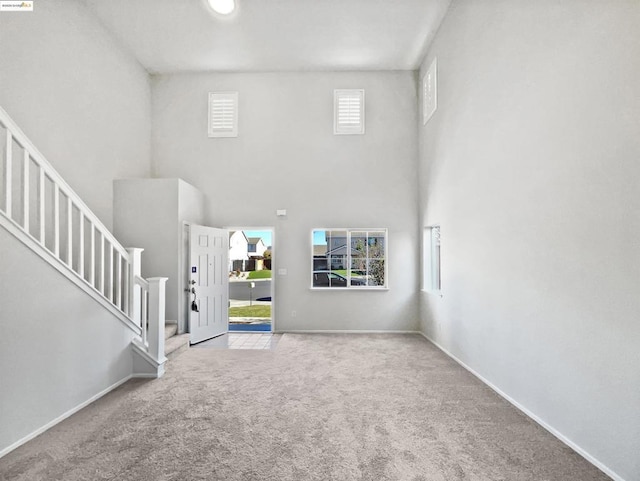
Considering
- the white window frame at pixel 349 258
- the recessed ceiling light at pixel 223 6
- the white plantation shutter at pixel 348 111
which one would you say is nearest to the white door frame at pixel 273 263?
the white window frame at pixel 349 258

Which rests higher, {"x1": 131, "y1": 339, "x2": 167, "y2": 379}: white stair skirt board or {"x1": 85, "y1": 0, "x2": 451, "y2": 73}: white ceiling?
{"x1": 85, "y1": 0, "x2": 451, "y2": 73}: white ceiling

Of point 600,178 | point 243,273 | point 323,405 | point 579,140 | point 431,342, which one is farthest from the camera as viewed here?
point 243,273

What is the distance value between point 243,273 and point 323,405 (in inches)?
243

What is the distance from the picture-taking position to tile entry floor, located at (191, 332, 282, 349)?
17.1 ft

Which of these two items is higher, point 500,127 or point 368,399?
point 500,127

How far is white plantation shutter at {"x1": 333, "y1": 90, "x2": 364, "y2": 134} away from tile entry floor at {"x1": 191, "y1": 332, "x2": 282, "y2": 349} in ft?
12.8

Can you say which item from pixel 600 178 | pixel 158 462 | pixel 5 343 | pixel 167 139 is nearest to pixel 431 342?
pixel 600 178

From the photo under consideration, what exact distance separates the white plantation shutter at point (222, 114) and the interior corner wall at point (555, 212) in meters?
3.94

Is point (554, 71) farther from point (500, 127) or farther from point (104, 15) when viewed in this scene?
point (104, 15)

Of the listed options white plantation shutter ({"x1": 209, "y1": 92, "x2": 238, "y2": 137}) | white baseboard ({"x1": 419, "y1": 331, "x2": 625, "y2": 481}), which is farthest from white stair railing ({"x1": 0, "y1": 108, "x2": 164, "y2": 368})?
white baseboard ({"x1": 419, "y1": 331, "x2": 625, "y2": 481})

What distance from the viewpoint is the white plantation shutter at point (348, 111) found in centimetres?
619

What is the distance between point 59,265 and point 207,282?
114 inches

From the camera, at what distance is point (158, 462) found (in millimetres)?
2230

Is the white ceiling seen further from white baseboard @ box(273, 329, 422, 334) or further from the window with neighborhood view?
white baseboard @ box(273, 329, 422, 334)
